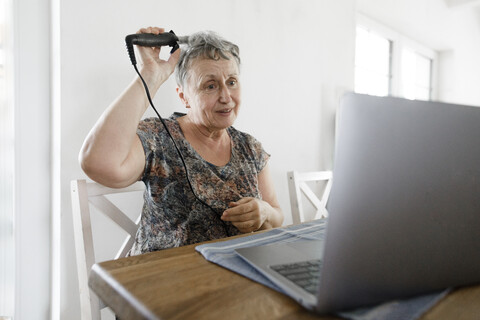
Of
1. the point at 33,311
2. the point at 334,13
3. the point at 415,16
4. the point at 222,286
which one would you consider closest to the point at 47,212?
the point at 33,311

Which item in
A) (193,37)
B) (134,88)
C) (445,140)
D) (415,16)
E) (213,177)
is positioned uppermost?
(415,16)

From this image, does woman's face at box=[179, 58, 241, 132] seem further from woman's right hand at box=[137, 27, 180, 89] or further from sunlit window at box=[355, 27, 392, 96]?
sunlit window at box=[355, 27, 392, 96]

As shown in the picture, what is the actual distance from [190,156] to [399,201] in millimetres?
751

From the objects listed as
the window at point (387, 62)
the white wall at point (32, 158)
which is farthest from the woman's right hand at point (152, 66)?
the window at point (387, 62)

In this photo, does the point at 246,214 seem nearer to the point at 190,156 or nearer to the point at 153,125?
the point at 190,156

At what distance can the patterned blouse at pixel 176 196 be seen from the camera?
94cm

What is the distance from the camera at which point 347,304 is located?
33 centimetres

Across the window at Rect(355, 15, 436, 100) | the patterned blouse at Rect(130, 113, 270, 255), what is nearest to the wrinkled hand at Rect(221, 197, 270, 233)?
the patterned blouse at Rect(130, 113, 270, 255)

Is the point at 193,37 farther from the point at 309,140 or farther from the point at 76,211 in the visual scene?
the point at 309,140

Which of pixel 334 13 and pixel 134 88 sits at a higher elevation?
pixel 334 13

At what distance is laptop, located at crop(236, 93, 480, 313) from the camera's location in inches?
12.0

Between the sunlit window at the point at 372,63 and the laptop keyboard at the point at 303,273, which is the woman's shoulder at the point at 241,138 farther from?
the sunlit window at the point at 372,63

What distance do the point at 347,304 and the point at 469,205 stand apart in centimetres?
21

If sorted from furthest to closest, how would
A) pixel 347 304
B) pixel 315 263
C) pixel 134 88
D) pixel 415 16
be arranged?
pixel 415 16 < pixel 134 88 < pixel 315 263 < pixel 347 304
